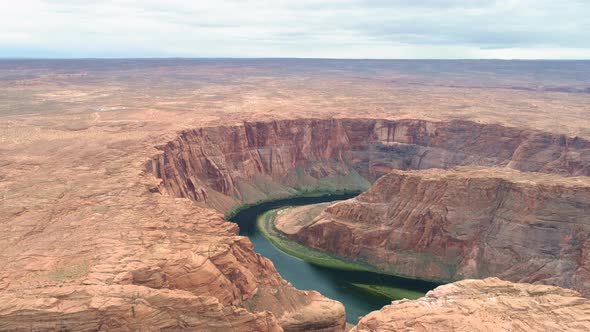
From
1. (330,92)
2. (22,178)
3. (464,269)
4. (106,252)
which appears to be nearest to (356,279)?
(464,269)

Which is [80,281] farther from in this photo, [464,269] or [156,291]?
[464,269]

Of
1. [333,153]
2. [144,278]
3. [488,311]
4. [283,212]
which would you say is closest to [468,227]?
[488,311]

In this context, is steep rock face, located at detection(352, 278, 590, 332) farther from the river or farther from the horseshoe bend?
the river

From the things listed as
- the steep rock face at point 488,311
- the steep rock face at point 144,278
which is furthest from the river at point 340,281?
the steep rock face at point 488,311

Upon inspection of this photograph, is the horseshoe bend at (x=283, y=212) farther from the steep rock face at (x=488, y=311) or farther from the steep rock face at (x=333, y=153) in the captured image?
the steep rock face at (x=333, y=153)

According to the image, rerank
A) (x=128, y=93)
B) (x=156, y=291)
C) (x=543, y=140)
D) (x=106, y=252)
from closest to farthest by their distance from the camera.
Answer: (x=156, y=291) → (x=106, y=252) → (x=543, y=140) → (x=128, y=93)
